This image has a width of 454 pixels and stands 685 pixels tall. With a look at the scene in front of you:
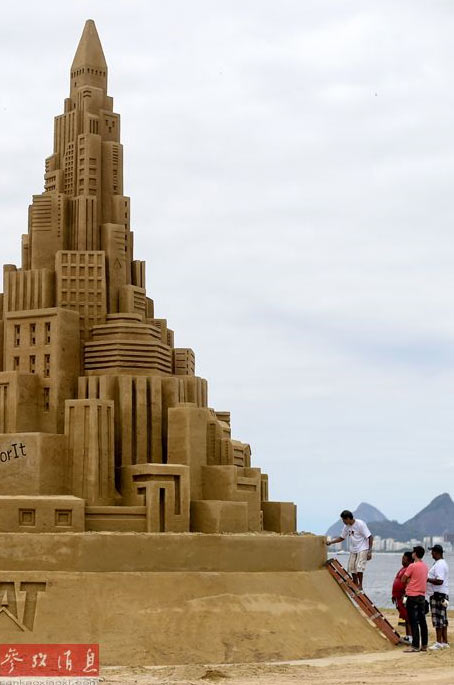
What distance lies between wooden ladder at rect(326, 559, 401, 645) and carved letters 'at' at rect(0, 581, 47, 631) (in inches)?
247

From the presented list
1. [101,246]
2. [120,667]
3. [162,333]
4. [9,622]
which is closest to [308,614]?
[120,667]

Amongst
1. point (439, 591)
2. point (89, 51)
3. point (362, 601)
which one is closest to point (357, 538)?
point (362, 601)

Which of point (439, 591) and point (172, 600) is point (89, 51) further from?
point (439, 591)

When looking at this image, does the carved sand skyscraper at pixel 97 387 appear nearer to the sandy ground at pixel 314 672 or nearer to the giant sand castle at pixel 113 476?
the giant sand castle at pixel 113 476

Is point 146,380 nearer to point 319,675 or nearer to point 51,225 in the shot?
point 51,225

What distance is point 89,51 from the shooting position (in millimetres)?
26969

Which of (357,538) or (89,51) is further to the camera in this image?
(89,51)

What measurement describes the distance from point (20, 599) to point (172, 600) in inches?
105

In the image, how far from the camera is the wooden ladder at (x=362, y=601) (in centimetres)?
2077

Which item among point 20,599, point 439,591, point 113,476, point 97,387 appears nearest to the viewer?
point 439,591

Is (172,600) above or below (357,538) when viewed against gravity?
below

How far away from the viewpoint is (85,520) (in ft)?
69.1

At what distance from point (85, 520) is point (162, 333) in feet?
21.2

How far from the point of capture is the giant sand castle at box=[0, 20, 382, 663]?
1908 centimetres
